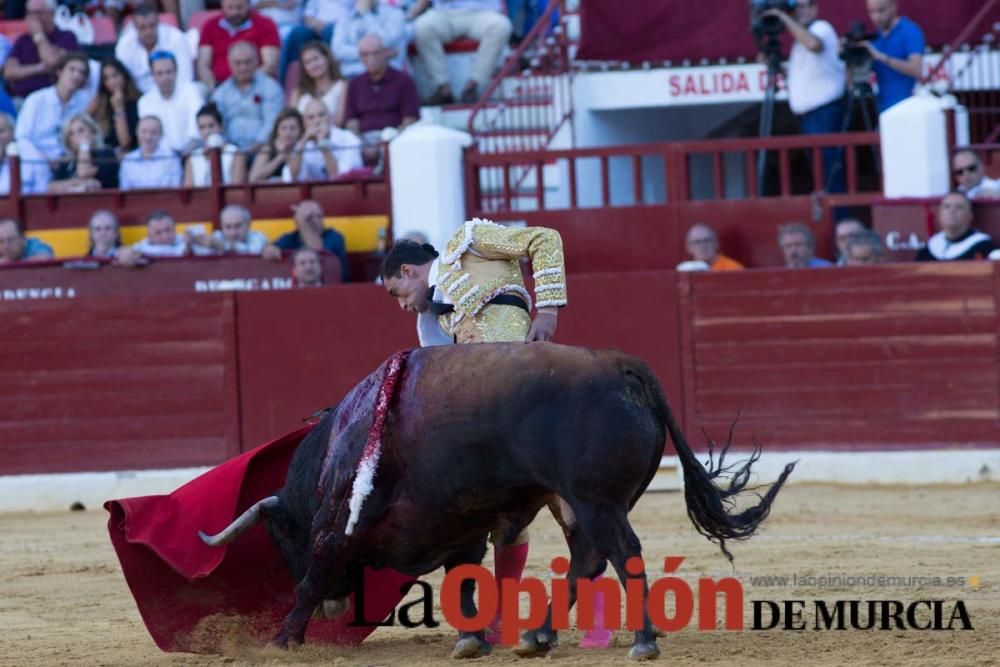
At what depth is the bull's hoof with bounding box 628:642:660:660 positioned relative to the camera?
4855 mm

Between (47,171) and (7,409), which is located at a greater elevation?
(47,171)

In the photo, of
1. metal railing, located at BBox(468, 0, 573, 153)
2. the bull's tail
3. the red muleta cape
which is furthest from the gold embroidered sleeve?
metal railing, located at BBox(468, 0, 573, 153)

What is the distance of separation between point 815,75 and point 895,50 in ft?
1.54

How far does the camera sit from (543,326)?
5.25 m

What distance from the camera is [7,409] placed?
9.84 meters

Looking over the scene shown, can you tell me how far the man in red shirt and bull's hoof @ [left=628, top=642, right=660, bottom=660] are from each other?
24.3 feet

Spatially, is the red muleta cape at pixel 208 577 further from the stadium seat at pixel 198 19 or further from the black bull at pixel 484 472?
the stadium seat at pixel 198 19

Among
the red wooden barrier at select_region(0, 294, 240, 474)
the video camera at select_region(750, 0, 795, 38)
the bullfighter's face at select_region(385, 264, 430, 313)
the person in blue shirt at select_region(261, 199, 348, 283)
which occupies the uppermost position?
the video camera at select_region(750, 0, 795, 38)

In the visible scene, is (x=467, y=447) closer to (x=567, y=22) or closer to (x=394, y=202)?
(x=394, y=202)

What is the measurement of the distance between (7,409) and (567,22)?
454 cm

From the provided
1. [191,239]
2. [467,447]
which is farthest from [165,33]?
[467,447]

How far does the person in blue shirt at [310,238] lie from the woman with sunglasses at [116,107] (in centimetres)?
153

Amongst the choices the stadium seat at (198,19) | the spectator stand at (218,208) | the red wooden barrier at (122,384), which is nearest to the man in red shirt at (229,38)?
the stadium seat at (198,19)

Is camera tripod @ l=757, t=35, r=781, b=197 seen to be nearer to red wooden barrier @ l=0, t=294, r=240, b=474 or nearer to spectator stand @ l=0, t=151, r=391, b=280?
spectator stand @ l=0, t=151, r=391, b=280
